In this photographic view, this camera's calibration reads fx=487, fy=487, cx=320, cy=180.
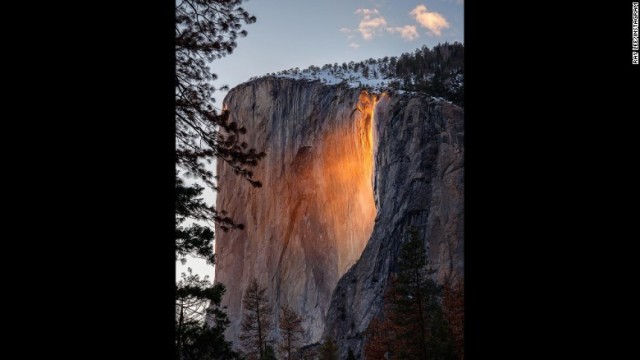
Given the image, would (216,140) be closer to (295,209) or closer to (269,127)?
(295,209)

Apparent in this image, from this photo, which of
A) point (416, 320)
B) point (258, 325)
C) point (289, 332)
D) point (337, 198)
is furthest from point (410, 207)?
point (337, 198)

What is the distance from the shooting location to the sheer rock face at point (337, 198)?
3117cm

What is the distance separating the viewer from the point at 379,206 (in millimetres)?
35469

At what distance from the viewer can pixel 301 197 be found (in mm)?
53344

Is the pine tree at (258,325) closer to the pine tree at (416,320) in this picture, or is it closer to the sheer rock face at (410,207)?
the sheer rock face at (410,207)

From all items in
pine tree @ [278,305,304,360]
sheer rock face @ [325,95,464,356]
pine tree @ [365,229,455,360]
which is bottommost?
pine tree @ [278,305,304,360]

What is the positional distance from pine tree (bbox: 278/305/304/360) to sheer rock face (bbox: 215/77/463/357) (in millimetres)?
1347

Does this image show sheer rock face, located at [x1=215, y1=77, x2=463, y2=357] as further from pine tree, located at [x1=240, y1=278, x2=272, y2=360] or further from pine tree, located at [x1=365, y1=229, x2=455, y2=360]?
pine tree, located at [x1=365, y1=229, x2=455, y2=360]

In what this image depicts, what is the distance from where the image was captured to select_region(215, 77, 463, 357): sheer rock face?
3117cm

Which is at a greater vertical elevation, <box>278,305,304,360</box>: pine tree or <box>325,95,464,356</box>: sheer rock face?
<box>325,95,464,356</box>: sheer rock face

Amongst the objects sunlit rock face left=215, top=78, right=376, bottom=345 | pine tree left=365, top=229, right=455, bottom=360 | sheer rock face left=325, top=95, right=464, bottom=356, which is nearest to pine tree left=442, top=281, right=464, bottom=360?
sheer rock face left=325, top=95, right=464, bottom=356

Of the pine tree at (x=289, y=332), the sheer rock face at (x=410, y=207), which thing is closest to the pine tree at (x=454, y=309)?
the sheer rock face at (x=410, y=207)
